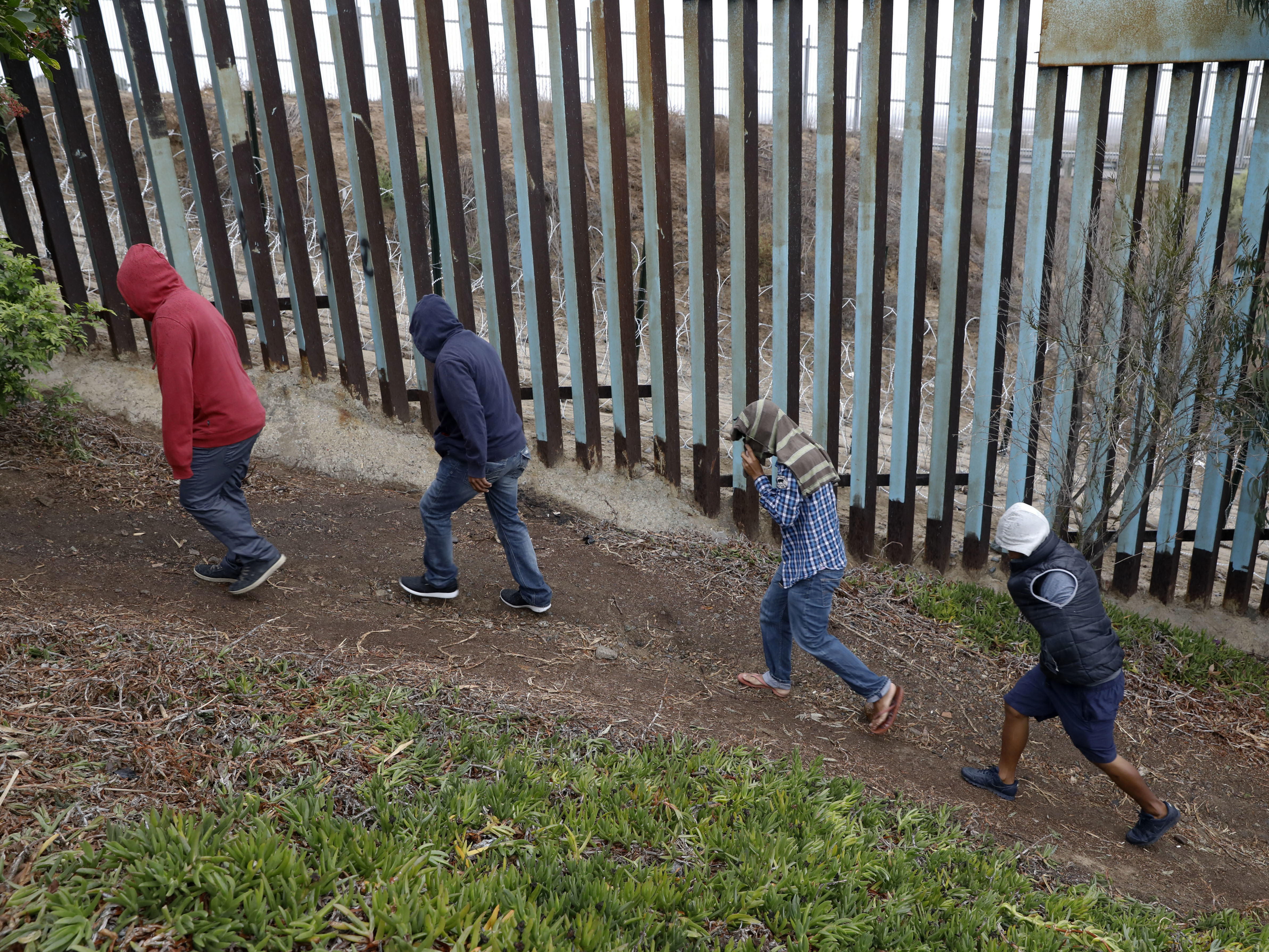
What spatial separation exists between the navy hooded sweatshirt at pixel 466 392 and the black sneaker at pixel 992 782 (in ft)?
8.84

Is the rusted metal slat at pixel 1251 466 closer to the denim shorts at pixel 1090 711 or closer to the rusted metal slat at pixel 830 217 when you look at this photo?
the rusted metal slat at pixel 830 217

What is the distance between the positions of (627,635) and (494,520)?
1025 millimetres

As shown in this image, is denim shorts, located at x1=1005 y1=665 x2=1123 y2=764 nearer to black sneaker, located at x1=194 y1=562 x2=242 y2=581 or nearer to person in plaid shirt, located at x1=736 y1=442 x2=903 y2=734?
person in plaid shirt, located at x1=736 y1=442 x2=903 y2=734

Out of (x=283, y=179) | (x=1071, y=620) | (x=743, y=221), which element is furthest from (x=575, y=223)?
(x=1071, y=620)

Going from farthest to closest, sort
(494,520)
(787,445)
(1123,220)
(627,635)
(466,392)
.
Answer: (1123,220), (627,635), (494,520), (466,392), (787,445)

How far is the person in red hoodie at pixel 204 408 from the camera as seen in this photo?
4.00 metres

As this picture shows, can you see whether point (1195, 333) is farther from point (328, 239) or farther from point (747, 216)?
point (328, 239)

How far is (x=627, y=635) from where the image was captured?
5.01m

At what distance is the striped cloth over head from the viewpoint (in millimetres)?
3875

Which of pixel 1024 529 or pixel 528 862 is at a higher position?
pixel 1024 529

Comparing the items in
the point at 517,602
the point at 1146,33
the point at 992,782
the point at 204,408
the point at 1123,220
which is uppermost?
the point at 1146,33

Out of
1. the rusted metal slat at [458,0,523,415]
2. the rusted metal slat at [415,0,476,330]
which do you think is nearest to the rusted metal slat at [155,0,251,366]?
the rusted metal slat at [415,0,476,330]

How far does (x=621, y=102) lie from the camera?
575cm

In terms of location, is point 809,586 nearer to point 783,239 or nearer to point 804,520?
point 804,520
